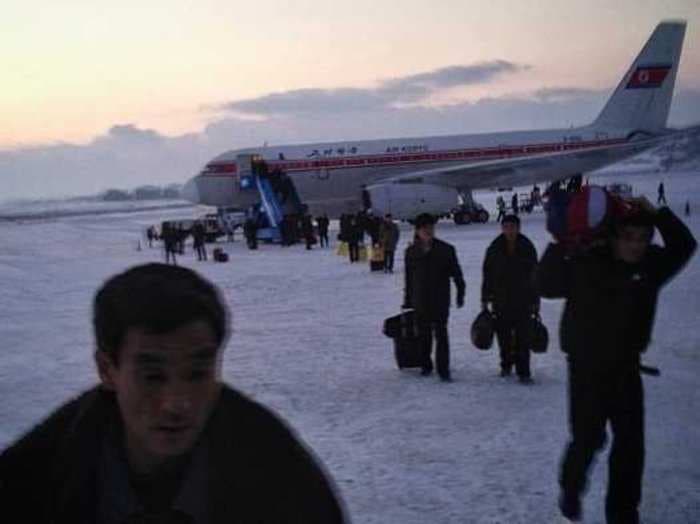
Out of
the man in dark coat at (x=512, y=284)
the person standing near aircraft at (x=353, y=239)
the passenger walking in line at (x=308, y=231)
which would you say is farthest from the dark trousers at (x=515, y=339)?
the passenger walking in line at (x=308, y=231)

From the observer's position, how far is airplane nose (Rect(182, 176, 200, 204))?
3331 cm

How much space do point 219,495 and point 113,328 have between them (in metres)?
0.40

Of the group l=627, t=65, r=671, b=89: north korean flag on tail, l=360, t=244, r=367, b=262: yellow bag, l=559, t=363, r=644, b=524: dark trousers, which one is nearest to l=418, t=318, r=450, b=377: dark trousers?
l=559, t=363, r=644, b=524: dark trousers

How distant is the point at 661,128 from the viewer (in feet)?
125

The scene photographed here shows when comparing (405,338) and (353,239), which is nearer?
(405,338)

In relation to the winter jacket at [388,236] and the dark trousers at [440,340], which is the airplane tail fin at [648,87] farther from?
the dark trousers at [440,340]

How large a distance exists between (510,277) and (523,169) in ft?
92.9

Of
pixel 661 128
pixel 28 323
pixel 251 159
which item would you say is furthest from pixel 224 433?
pixel 661 128

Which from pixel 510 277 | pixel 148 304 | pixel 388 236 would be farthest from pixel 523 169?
pixel 148 304

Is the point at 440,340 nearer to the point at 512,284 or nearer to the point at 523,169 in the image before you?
the point at 512,284

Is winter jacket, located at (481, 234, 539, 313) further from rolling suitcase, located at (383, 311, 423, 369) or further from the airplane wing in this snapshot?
the airplane wing

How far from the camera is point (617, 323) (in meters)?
3.89

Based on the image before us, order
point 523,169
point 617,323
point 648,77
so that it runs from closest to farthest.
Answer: point 617,323, point 523,169, point 648,77

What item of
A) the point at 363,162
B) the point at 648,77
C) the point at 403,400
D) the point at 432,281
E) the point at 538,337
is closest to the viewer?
the point at 403,400
